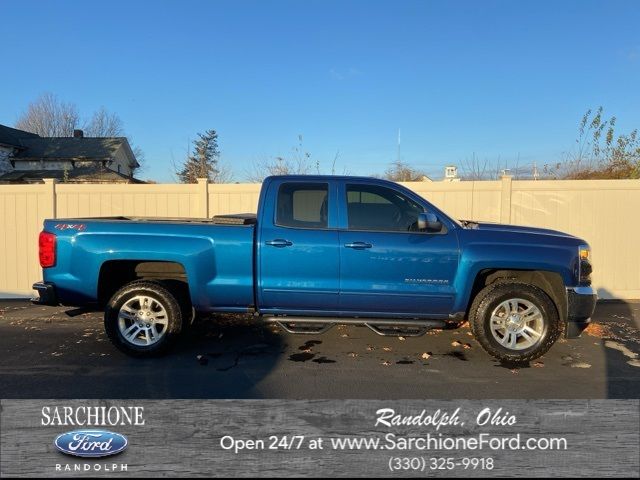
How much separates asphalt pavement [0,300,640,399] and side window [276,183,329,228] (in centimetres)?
152

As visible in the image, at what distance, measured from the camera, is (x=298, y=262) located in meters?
4.76

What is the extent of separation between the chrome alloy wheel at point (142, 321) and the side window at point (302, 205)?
66.0 inches

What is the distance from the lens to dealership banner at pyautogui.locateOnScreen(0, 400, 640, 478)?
2.10m

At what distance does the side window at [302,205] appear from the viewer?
490 centimetres

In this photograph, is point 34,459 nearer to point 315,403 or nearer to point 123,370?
point 315,403

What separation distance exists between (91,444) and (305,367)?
9.09ft

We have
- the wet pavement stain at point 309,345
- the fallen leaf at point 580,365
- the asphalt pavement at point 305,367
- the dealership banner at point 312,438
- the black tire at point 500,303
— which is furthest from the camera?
the wet pavement stain at point 309,345

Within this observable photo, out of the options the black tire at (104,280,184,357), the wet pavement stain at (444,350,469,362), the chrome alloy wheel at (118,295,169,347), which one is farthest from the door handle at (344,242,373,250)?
the chrome alloy wheel at (118,295,169,347)

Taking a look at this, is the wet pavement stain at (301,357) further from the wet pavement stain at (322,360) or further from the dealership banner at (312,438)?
the dealership banner at (312,438)

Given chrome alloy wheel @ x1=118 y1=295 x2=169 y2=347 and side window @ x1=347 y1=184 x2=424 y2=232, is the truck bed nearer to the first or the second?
chrome alloy wheel @ x1=118 y1=295 x2=169 y2=347

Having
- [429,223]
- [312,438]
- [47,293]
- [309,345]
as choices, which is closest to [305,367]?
[309,345]

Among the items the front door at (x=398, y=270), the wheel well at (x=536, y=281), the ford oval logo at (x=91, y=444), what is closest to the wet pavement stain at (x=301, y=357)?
the front door at (x=398, y=270)

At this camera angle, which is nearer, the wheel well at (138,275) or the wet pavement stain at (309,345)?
the wheel well at (138,275)

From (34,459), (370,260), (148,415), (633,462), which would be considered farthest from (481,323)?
(34,459)
